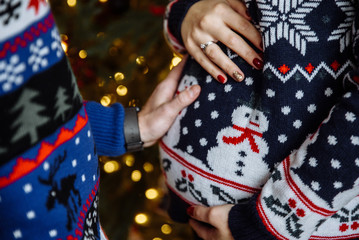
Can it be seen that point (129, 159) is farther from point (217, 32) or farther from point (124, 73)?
point (217, 32)

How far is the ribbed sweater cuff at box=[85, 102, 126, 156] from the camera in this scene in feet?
2.71

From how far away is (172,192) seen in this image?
84 centimetres

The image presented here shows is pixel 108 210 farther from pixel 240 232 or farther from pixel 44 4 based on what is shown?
pixel 44 4

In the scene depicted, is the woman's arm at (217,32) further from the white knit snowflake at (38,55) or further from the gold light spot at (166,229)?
the gold light spot at (166,229)

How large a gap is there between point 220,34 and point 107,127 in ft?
1.21

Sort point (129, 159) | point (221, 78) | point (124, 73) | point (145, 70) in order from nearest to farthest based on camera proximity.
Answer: point (221, 78) → point (124, 73) → point (145, 70) → point (129, 159)

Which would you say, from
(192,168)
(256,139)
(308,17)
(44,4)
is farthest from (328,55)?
(44,4)

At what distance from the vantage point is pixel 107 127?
2.76ft

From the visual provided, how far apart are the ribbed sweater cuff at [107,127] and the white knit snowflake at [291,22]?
17.3 inches

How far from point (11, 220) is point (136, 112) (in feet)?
1.78

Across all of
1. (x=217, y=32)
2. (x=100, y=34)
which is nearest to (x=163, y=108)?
(x=217, y=32)

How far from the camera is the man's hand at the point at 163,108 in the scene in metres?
0.76

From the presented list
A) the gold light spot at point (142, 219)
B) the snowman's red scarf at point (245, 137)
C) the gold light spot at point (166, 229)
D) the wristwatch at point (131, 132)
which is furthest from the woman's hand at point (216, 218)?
the gold light spot at point (142, 219)

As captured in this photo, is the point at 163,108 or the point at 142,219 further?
the point at 142,219
